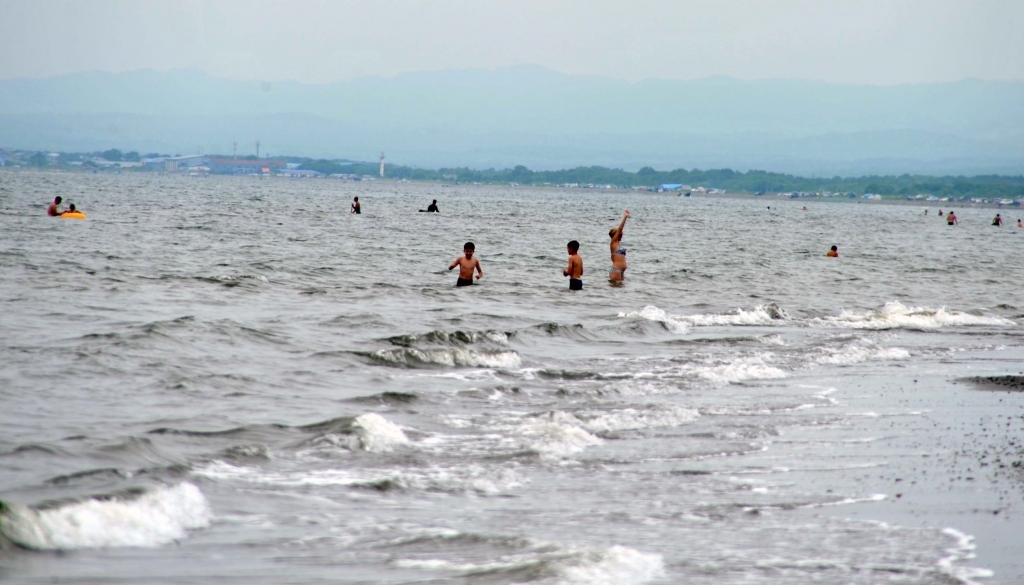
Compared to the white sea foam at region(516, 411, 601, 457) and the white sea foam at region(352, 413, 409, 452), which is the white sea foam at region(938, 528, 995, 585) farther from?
the white sea foam at region(352, 413, 409, 452)

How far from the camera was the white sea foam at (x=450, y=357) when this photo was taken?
14.2 m

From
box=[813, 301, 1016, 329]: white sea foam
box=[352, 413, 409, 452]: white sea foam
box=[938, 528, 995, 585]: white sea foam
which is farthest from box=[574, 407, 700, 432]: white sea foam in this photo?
box=[813, 301, 1016, 329]: white sea foam

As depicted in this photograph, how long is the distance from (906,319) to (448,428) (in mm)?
13764

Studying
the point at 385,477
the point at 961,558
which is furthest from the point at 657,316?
the point at 961,558

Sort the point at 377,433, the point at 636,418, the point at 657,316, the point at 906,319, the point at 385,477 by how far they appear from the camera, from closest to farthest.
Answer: the point at 385,477, the point at 377,433, the point at 636,418, the point at 657,316, the point at 906,319

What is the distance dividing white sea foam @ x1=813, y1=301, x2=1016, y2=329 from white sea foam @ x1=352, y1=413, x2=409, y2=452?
12736mm

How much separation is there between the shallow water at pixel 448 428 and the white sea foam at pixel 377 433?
0.03m

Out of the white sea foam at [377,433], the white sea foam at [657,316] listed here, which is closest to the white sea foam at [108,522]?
the white sea foam at [377,433]

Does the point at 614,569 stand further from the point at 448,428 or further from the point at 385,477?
the point at 448,428

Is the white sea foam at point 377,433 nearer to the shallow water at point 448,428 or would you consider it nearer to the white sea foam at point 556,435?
the shallow water at point 448,428

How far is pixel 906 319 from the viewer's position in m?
20.8

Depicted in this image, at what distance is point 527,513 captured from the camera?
7211mm

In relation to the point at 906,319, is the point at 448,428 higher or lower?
lower

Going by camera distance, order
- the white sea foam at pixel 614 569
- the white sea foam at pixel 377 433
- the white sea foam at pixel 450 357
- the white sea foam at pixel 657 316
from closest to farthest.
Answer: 1. the white sea foam at pixel 614 569
2. the white sea foam at pixel 377 433
3. the white sea foam at pixel 450 357
4. the white sea foam at pixel 657 316
